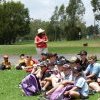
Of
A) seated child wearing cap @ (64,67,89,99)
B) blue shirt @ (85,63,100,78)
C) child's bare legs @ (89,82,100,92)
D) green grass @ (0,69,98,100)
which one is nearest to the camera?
seated child wearing cap @ (64,67,89,99)

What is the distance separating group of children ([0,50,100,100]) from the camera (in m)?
11.3

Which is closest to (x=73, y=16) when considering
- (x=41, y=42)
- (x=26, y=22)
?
(x=26, y=22)

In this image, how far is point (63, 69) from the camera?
12.3 m

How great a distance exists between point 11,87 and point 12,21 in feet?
290

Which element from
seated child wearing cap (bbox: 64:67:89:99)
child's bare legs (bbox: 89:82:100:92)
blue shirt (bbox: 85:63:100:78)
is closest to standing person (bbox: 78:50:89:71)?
blue shirt (bbox: 85:63:100:78)

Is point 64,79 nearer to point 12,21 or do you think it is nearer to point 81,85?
point 81,85

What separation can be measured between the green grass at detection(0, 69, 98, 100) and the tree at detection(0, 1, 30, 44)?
7766 centimetres

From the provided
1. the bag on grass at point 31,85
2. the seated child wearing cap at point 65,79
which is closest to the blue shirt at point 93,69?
the seated child wearing cap at point 65,79

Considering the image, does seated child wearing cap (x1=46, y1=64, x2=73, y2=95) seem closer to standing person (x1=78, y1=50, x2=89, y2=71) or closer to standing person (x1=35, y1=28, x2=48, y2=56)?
standing person (x1=78, y1=50, x2=89, y2=71)

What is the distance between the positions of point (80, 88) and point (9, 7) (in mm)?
→ 94989

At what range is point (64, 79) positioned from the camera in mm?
12219

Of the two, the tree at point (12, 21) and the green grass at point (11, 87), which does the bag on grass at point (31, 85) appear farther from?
the tree at point (12, 21)

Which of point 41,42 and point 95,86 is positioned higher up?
point 41,42

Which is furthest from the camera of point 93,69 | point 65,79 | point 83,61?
point 83,61
